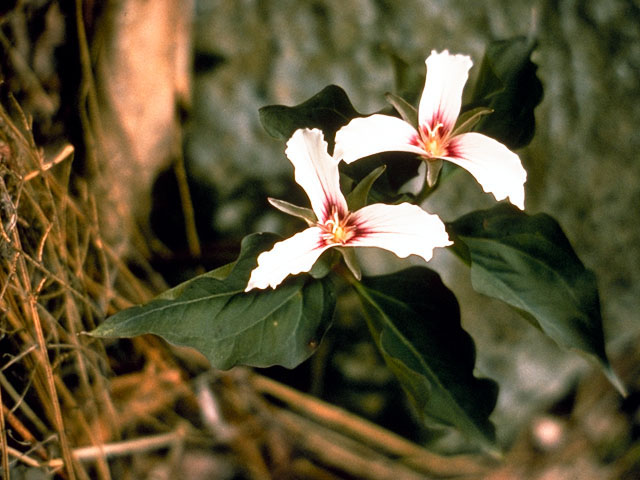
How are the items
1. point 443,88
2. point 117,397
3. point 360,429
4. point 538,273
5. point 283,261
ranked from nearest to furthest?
point 283,261, point 443,88, point 538,273, point 117,397, point 360,429

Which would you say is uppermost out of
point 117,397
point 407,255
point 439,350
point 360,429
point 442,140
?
point 442,140

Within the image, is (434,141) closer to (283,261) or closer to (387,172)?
(387,172)

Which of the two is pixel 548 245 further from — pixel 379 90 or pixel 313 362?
pixel 313 362

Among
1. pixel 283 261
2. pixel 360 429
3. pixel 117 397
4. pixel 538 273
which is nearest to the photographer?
pixel 283 261

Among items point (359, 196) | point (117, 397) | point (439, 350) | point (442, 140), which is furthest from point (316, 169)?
point (117, 397)

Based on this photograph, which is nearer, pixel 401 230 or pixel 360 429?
pixel 401 230

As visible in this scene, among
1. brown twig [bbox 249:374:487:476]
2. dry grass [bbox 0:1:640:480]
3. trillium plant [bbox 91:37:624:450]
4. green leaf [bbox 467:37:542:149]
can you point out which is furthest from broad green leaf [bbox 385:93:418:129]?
brown twig [bbox 249:374:487:476]

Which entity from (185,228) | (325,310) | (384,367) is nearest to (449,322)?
(325,310)

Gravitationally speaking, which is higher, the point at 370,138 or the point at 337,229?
the point at 370,138
